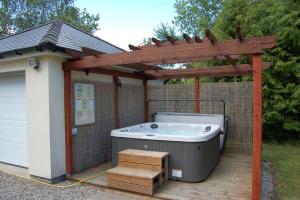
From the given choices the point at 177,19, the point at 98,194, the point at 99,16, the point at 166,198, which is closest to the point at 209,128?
the point at 166,198

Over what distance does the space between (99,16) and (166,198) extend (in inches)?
889

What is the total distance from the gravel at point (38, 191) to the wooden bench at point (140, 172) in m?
0.50

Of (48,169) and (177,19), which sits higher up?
(177,19)

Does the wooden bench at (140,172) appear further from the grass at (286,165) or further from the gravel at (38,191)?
the grass at (286,165)

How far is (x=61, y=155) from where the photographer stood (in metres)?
5.28

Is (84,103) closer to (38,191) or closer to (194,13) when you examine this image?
(38,191)

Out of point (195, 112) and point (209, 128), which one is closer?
point (209, 128)

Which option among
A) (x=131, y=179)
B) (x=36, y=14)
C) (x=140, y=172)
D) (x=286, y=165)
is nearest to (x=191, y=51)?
(x=140, y=172)

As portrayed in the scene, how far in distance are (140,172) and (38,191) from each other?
1889 mm

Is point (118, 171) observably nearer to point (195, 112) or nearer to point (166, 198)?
point (166, 198)

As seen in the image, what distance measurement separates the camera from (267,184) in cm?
495

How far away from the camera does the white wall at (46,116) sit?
16.5ft

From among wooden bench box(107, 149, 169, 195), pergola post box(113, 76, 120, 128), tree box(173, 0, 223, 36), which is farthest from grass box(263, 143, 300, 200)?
tree box(173, 0, 223, 36)

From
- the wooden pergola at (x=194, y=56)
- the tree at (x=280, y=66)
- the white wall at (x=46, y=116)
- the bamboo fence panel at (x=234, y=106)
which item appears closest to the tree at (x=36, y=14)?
the tree at (x=280, y=66)
